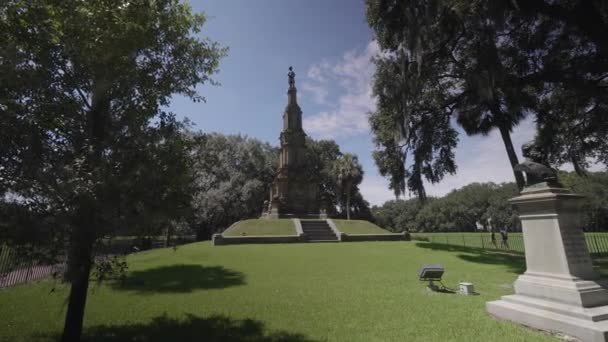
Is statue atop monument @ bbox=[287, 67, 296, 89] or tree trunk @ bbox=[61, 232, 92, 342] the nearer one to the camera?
tree trunk @ bbox=[61, 232, 92, 342]

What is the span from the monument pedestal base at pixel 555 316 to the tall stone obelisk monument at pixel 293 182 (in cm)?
2424

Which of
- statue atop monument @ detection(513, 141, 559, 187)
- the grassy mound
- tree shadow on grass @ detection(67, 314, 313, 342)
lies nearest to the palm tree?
the grassy mound

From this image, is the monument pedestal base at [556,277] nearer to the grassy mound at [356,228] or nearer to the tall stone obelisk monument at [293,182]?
the grassy mound at [356,228]

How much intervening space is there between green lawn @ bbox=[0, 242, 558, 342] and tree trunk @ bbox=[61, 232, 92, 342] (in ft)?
1.38

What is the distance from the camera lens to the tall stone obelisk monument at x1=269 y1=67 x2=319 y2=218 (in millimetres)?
30031

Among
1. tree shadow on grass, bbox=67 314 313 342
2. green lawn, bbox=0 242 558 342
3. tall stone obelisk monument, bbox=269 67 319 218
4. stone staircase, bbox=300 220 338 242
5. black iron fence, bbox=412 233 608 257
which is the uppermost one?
tall stone obelisk monument, bbox=269 67 319 218

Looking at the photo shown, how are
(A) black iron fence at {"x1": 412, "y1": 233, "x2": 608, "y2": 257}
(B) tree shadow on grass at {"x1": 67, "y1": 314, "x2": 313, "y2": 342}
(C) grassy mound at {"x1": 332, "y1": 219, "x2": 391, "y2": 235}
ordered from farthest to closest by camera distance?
(C) grassy mound at {"x1": 332, "y1": 219, "x2": 391, "y2": 235}, (A) black iron fence at {"x1": 412, "y1": 233, "x2": 608, "y2": 257}, (B) tree shadow on grass at {"x1": 67, "y1": 314, "x2": 313, "y2": 342}

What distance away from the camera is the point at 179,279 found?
10242mm

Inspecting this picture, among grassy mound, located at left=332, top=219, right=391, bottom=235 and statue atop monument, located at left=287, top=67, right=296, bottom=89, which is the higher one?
statue atop monument, located at left=287, top=67, right=296, bottom=89

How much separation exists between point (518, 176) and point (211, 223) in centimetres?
3371

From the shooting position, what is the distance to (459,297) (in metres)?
7.34

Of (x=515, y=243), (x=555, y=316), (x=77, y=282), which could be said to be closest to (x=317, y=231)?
(x=515, y=243)

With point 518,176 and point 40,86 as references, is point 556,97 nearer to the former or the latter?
point 518,176

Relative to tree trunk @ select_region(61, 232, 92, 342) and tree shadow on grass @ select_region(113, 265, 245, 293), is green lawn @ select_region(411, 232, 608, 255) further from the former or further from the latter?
tree trunk @ select_region(61, 232, 92, 342)
